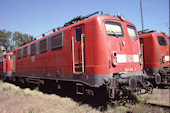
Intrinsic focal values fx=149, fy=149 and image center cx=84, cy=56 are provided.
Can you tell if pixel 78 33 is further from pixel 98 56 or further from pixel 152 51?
pixel 152 51

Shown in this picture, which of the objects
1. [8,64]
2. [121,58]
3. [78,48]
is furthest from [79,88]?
[8,64]

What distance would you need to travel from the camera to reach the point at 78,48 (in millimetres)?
5992

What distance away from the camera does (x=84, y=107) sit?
556 centimetres

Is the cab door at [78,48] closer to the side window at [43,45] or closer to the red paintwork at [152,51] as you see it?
the side window at [43,45]

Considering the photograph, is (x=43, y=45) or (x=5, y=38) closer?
(x=43, y=45)

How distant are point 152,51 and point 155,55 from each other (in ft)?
1.02

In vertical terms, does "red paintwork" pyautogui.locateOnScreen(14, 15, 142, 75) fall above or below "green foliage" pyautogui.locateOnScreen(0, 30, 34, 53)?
below

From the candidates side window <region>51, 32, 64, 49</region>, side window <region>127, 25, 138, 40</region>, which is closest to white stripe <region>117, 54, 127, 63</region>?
side window <region>127, 25, 138, 40</region>

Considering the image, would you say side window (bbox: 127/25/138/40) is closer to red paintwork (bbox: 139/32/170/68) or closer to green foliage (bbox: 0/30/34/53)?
red paintwork (bbox: 139/32/170/68)

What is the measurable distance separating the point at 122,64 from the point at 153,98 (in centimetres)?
265

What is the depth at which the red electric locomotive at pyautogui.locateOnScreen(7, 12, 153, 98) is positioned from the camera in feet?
16.9

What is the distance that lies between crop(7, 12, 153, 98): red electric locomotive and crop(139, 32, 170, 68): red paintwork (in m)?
3.07

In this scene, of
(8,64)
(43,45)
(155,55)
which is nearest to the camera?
(43,45)

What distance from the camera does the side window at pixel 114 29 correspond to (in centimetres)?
564
